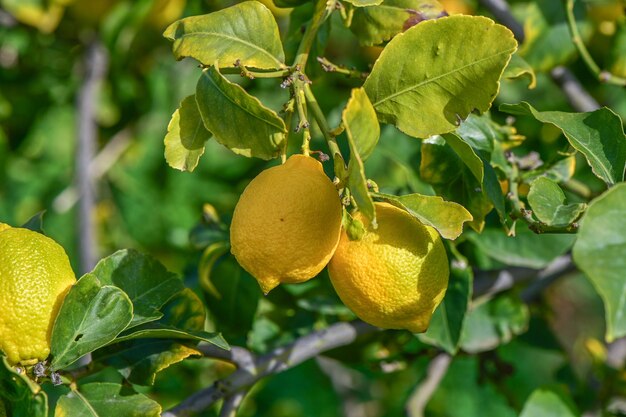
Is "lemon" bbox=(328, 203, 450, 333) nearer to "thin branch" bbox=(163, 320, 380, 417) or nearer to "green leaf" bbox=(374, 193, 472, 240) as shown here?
"green leaf" bbox=(374, 193, 472, 240)

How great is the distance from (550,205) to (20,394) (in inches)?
18.6

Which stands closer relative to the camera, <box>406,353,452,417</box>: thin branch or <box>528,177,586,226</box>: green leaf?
<box>528,177,586,226</box>: green leaf

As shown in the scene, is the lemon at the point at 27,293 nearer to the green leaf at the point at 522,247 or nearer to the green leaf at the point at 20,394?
the green leaf at the point at 20,394

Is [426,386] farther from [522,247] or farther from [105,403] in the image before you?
[105,403]

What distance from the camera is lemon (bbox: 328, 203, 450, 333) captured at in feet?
2.26

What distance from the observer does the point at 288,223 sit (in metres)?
0.67

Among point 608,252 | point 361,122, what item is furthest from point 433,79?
point 608,252

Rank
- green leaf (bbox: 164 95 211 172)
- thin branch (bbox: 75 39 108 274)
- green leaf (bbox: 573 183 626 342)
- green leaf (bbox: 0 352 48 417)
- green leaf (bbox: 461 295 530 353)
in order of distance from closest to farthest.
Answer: green leaf (bbox: 573 183 626 342) < green leaf (bbox: 0 352 48 417) < green leaf (bbox: 164 95 211 172) < green leaf (bbox: 461 295 530 353) < thin branch (bbox: 75 39 108 274)

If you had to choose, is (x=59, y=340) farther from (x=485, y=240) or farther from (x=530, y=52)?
(x=530, y=52)

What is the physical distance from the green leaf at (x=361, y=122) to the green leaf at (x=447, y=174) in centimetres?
21

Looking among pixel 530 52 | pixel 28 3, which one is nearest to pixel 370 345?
pixel 530 52

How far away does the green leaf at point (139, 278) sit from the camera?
784 millimetres

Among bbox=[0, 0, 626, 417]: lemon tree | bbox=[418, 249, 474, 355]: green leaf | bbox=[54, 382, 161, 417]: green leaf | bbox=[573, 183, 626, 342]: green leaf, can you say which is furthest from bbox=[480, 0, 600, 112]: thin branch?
bbox=[54, 382, 161, 417]: green leaf

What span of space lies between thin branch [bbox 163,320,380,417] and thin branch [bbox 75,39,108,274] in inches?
27.3
